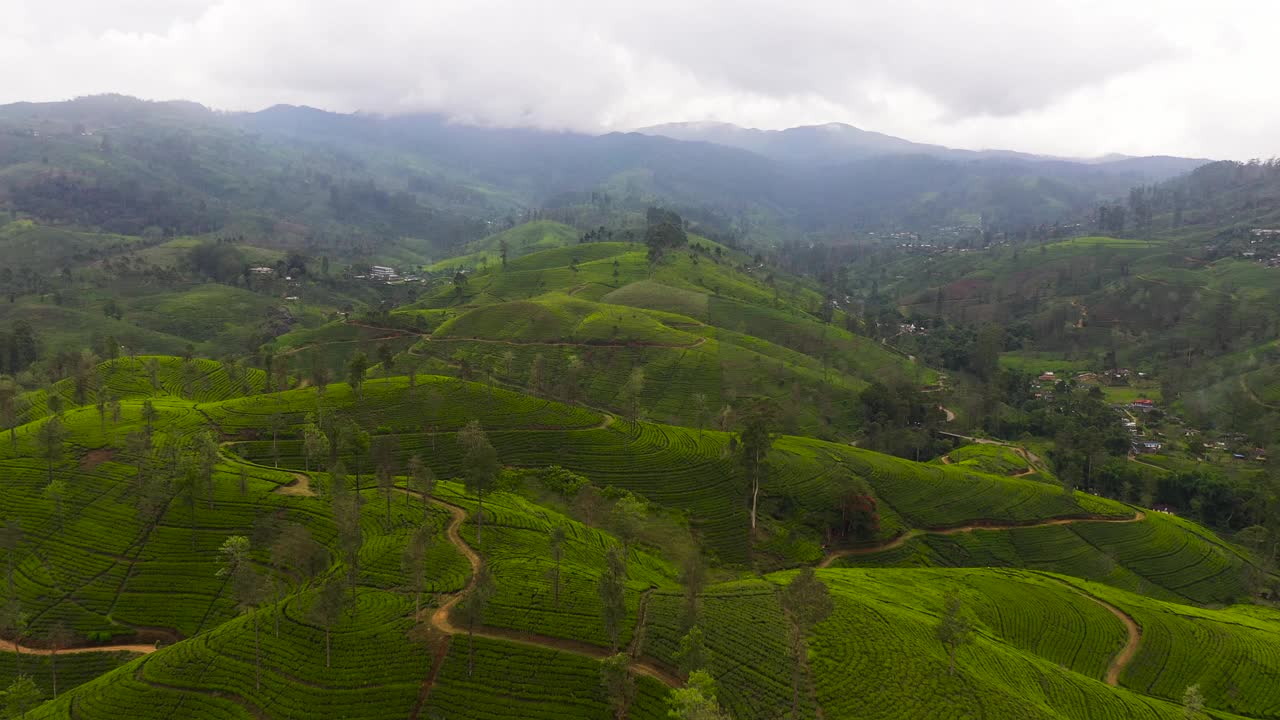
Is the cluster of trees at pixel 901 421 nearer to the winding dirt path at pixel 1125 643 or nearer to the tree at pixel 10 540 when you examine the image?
the winding dirt path at pixel 1125 643

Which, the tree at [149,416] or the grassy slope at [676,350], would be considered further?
the grassy slope at [676,350]

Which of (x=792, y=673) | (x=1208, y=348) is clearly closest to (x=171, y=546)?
(x=792, y=673)

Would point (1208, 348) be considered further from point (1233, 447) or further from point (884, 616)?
point (884, 616)

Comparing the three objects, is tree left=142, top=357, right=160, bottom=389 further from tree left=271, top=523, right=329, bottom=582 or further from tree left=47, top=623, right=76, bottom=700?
tree left=271, top=523, right=329, bottom=582

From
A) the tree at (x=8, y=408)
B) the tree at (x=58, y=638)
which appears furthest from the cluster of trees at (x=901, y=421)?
the tree at (x=8, y=408)

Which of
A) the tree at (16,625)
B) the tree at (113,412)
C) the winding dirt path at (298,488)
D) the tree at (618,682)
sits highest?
the tree at (618,682)

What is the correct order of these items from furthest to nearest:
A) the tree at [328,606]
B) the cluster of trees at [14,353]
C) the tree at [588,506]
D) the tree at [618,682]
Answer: the cluster of trees at [14,353], the tree at [588,506], the tree at [328,606], the tree at [618,682]

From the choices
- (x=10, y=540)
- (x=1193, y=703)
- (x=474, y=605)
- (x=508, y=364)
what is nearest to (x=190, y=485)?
(x=10, y=540)
